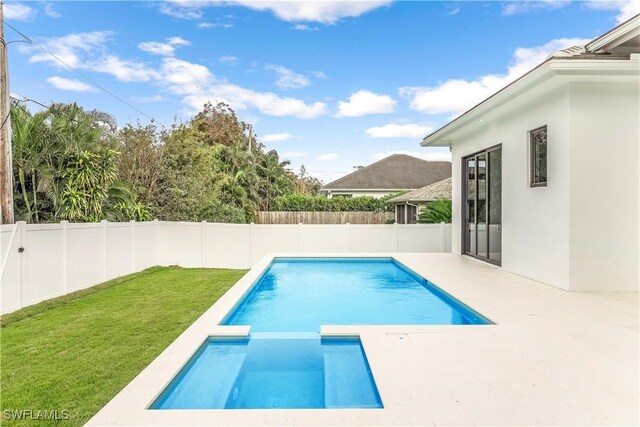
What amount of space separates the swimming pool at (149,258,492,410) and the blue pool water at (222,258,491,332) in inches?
0.6

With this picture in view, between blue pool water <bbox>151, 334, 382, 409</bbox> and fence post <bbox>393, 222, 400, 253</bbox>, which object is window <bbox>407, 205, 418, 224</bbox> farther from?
blue pool water <bbox>151, 334, 382, 409</bbox>

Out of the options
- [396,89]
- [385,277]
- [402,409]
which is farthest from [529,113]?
[396,89]

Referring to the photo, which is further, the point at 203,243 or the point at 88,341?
the point at 203,243

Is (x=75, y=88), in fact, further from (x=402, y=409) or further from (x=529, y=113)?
(x=402, y=409)

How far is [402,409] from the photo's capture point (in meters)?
2.65

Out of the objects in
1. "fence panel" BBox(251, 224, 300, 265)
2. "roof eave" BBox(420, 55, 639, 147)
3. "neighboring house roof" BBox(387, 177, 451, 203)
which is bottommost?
"fence panel" BBox(251, 224, 300, 265)

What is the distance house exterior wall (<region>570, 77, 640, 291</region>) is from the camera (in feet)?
20.2

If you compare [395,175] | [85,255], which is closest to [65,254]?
[85,255]

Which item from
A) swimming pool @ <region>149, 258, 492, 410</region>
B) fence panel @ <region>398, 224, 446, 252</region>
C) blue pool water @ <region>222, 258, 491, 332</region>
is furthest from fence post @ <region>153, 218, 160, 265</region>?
fence panel @ <region>398, 224, 446, 252</region>

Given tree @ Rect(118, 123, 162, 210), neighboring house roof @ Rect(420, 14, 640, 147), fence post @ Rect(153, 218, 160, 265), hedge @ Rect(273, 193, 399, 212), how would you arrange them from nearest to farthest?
neighboring house roof @ Rect(420, 14, 640, 147)
fence post @ Rect(153, 218, 160, 265)
tree @ Rect(118, 123, 162, 210)
hedge @ Rect(273, 193, 399, 212)

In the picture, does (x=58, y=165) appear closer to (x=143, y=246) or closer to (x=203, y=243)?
(x=143, y=246)

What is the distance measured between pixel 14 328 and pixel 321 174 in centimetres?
4283

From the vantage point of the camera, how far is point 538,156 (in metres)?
7.20

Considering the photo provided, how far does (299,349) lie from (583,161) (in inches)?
211
